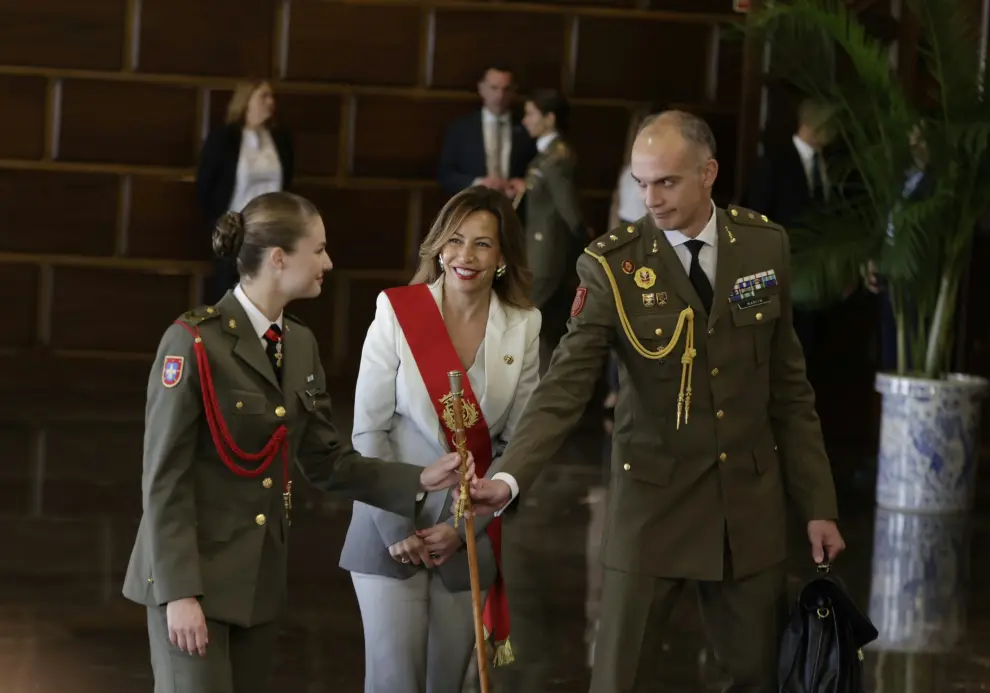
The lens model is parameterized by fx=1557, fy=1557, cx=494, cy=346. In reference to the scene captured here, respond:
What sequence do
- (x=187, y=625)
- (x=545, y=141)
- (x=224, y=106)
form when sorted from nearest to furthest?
(x=187, y=625) < (x=545, y=141) < (x=224, y=106)

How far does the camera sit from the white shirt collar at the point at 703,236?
115 inches

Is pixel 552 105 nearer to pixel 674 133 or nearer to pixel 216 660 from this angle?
pixel 674 133

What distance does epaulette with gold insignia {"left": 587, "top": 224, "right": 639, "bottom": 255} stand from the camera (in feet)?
9.46

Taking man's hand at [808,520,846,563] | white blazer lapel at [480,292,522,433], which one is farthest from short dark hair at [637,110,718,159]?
man's hand at [808,520,846,563]

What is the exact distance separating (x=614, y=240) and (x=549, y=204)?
14.7 feet

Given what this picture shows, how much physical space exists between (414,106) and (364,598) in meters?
5.67

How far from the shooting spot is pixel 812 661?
2.77 metres

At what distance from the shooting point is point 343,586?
465 cm

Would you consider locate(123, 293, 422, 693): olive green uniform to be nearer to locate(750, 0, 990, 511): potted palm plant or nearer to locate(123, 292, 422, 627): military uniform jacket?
locate(123, 292, 422, 627): military uniform jacket

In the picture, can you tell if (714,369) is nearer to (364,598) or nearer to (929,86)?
(364,598)

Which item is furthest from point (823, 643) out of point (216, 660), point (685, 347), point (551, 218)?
point (551, 218)

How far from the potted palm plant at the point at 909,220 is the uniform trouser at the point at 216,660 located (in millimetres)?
3656

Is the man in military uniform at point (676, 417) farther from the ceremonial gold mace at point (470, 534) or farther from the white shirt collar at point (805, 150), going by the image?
the white shirt collar at point (805, 150)

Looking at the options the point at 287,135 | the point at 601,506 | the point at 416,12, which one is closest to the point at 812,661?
the point at 601,506
